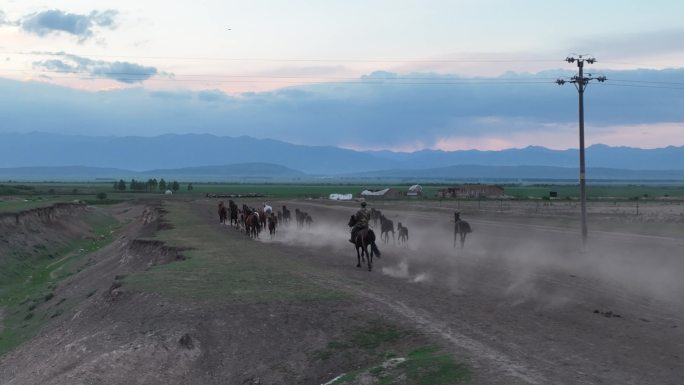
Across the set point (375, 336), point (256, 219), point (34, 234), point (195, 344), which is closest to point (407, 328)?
point (375, 336)

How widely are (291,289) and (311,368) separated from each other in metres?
5.88

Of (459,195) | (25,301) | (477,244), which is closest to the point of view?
(25,301)

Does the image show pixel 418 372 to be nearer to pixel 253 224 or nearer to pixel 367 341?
pixel 367 341

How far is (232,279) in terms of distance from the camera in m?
22.2

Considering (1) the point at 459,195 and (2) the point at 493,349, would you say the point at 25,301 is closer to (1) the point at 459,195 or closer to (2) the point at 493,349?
(2) the point at 493,349

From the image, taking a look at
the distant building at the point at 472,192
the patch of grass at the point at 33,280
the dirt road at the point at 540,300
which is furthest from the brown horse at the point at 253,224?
the distant building at the point at 472,192

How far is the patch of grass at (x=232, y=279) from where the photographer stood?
63.2ft

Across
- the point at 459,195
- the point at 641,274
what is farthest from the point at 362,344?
the point at 459,195

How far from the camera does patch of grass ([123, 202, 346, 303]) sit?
1925 centimetres

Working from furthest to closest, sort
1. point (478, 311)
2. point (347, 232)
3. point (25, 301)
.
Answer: point (347, 232) < point (25, 301) < point (478, 311)

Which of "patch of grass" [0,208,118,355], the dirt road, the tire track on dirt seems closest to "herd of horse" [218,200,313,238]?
the dirt road

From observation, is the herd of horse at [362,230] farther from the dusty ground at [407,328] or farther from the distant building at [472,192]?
the distant building at [472,192]

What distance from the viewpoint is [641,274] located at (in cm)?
2567

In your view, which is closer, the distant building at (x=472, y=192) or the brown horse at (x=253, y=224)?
the brown horse at (x=253, y=224)
